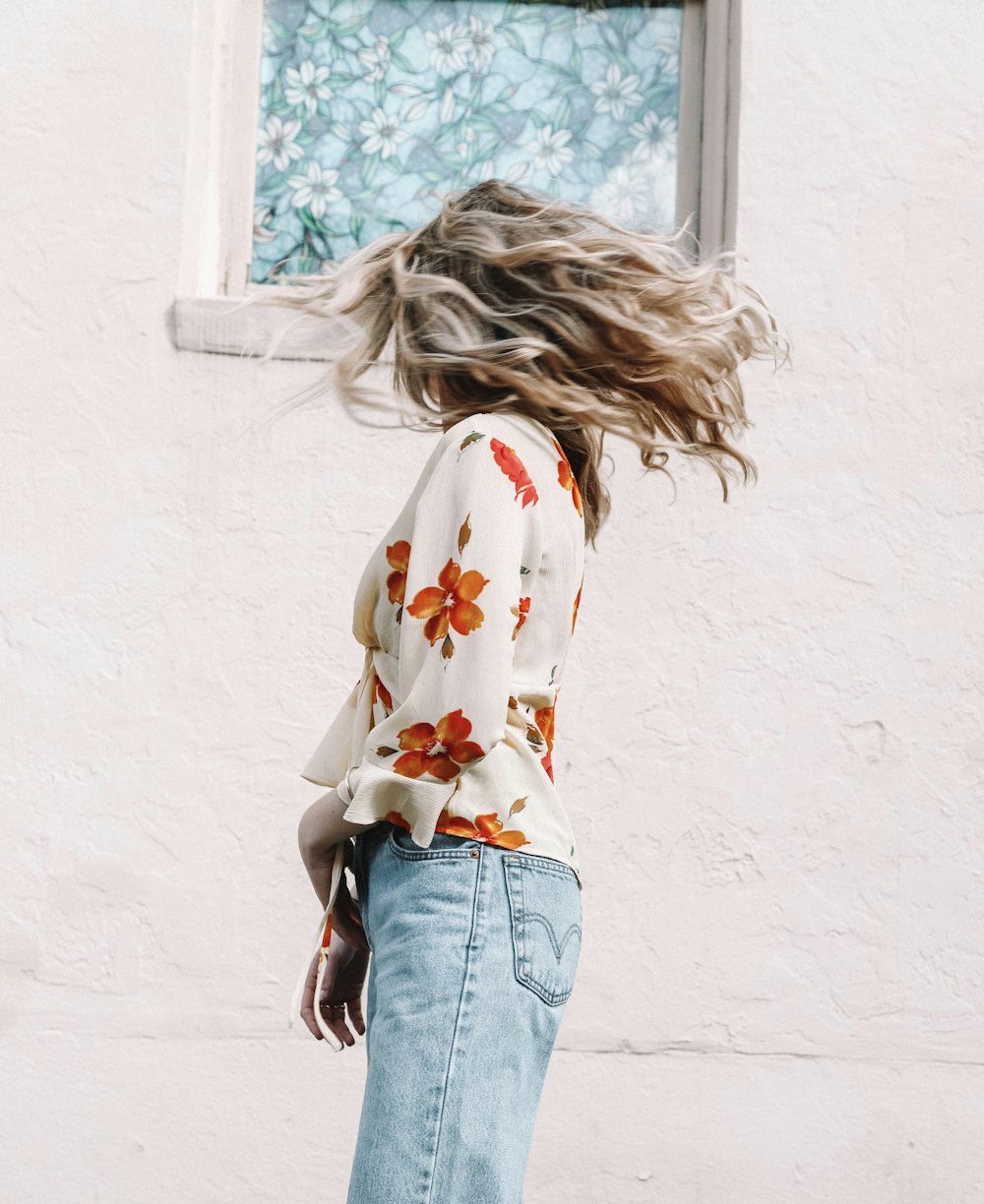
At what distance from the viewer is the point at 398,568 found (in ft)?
4.62

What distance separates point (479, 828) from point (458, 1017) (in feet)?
0.63

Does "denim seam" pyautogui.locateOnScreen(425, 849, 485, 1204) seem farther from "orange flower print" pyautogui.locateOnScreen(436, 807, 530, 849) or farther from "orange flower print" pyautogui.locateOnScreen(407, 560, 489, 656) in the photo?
"orange flower print" pyautogui.locateOnScreen(407, 560, 489, 656)

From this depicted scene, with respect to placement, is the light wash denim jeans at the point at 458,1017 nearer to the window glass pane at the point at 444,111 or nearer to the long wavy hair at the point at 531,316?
the long wavy hair at the point at 531,316

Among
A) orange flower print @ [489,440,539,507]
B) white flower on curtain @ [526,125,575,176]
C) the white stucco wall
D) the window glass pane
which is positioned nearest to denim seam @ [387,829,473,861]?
orange flower print @ [489,440,539,507]

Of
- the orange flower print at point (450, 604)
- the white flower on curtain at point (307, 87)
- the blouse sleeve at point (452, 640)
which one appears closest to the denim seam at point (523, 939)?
the blouse sleeve at point (452, 640)

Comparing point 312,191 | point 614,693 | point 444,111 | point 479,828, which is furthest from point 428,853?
point 444,111

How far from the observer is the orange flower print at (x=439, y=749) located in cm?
124

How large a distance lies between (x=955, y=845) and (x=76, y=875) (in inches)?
80.3

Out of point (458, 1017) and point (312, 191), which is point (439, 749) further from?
point (312, 191)

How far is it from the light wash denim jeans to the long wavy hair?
1.80 ft

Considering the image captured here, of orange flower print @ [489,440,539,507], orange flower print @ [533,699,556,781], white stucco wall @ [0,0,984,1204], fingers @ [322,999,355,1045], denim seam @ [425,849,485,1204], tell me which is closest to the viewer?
denim seam @ [425,849,485,1204]

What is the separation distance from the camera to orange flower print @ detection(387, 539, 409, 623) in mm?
1402

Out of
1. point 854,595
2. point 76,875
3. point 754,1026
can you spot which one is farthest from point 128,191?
point 754,1026

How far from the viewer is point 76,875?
274 cm
